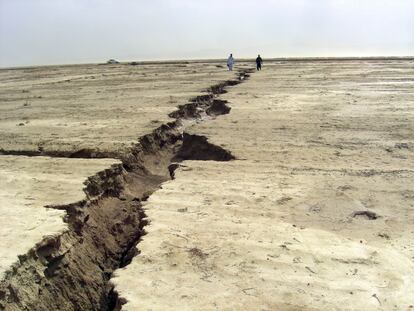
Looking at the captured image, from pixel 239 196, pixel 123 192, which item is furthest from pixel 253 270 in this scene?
pixel 123 192

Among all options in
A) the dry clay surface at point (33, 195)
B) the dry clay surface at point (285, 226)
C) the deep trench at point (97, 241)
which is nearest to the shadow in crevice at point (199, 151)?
the deep trench at point (97, 241)

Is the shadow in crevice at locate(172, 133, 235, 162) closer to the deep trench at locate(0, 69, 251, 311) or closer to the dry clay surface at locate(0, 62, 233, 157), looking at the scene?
the deep trench at locate(0, 69, 251, 311)

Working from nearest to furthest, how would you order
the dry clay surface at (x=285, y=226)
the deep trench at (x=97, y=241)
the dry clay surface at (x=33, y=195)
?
the dry clay surface at (x=285, y=226) → the deep trench at (x=97, y=241) → the dry clay surface at (x=33, y=195)

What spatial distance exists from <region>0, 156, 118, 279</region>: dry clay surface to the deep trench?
3.5 inches

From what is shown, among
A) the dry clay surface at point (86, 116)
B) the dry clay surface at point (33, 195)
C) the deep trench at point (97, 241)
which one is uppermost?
the dry clay surface at point (86, 116)

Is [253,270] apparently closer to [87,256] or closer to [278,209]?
[278,209]

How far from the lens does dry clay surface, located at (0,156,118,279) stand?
377 cm

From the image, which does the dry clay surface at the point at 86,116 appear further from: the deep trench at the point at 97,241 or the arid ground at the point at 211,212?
the deep trench at the point at 97,241

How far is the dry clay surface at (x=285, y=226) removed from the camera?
3.15 metres

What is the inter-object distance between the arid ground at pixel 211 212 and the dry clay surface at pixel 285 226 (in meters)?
0.01

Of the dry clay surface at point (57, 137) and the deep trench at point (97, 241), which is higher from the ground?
the dry clay surface at point (57, 137)

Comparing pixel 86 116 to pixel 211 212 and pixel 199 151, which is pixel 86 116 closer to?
pixel 199 151

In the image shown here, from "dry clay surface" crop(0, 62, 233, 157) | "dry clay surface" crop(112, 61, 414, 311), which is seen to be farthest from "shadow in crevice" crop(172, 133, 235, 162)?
"dry clay surface" crop(0, 62, 233, 157)

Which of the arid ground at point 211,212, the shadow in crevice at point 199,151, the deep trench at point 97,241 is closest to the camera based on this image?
the arid ground at point 211,212
